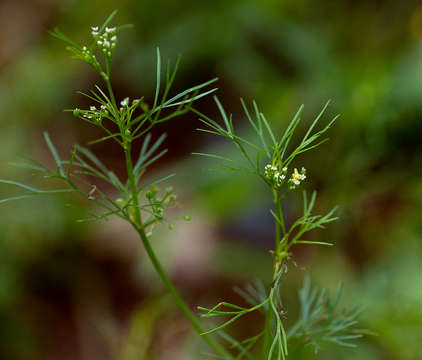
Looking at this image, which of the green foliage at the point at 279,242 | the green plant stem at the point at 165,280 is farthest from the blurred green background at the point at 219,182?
the green plant stem at the point at 165,280

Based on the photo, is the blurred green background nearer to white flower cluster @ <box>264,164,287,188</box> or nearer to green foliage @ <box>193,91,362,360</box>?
green foliage @ <box>193,91,362,360</box>

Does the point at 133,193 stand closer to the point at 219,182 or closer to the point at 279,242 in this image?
the point at 279,242

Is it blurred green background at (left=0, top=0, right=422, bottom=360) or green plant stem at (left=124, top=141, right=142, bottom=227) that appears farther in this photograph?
blurred green background at (left=0, top=0, right=422, bottom=360)

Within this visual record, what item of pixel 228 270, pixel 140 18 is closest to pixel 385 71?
pixel 228 270

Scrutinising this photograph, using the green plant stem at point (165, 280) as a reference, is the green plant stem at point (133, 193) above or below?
above

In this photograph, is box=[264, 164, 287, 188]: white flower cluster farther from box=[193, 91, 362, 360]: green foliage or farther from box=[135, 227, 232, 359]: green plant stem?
box=[135, 227, 232, 359]: green plant stem

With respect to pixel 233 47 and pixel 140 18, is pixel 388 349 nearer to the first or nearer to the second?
pixel 233 47

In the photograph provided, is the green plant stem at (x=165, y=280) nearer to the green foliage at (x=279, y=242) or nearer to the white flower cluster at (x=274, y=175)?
the green foliage at (x=279, y=242)

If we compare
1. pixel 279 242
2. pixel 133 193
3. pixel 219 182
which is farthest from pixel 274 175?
pixel 219 182

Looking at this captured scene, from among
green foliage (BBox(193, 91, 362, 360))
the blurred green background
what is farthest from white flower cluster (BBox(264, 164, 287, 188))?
the blurred green background

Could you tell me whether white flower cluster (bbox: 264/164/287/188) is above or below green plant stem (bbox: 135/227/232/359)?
above
